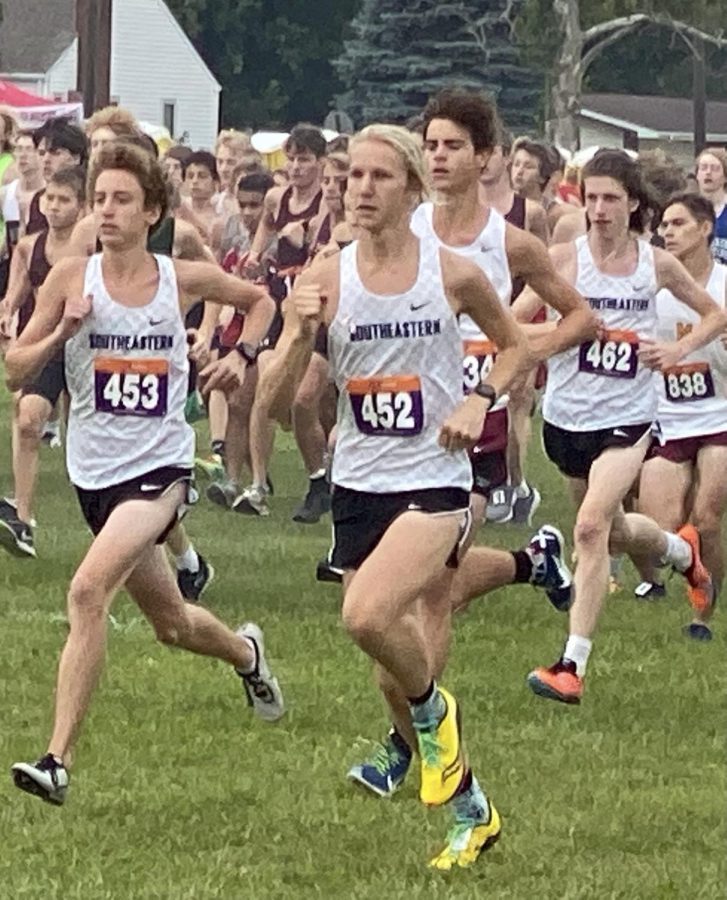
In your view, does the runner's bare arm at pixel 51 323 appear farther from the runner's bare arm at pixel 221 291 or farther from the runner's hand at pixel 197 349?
the runner's hand at pixel 197 349

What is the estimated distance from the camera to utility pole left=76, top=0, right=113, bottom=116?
3831 centimetres

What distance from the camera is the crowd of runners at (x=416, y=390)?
7.30m

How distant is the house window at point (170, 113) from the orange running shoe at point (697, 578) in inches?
3092

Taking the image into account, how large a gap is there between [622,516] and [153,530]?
305 centimetres

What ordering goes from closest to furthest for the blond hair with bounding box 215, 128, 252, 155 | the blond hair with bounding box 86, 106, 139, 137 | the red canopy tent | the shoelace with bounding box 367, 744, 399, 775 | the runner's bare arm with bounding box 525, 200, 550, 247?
the shoelace with bounding box 367, 744, 399, 775
the blond hair with bounding box 86, 106, 139, 137
the runner's bare arm with bounding box 525, 200, 550, 247
the blond hair with bounding box 215, 128, 252, 155
the red canopy tent

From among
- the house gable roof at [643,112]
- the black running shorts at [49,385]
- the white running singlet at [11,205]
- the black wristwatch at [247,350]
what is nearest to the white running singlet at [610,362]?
the black wristwatch at [247,350]

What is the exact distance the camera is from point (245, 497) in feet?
50.6

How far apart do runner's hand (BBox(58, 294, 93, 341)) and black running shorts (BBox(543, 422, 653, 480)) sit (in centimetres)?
274

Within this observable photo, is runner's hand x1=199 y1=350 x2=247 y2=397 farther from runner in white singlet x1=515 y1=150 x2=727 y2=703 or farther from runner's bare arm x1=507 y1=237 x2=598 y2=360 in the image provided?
runner in white singlet x1=515 y1=150 x2=727 y2=703

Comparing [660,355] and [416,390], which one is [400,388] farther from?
[660,355]

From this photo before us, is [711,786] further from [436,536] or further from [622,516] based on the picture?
[622,516]

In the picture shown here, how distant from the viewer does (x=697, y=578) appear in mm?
10969

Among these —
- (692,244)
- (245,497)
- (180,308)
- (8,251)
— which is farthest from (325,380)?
(180,308)

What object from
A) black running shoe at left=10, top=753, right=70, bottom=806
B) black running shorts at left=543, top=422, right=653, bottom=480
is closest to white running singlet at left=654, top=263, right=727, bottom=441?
black running shorts at left=543, top=422, right=653, bottom=480
